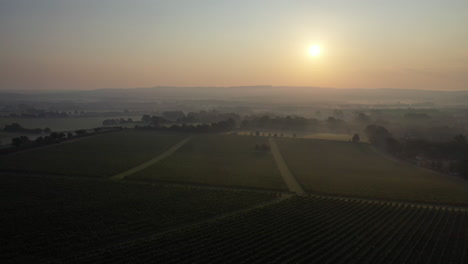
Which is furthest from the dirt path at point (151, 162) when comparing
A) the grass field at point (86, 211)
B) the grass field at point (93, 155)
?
the grass field at point (86, 211)

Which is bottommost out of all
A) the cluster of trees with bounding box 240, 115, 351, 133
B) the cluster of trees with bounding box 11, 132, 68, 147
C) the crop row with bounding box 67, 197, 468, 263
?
the crop row with bounding box 67, 197, 468, 263

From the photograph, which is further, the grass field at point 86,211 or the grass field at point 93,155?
the grass field at point 93,155

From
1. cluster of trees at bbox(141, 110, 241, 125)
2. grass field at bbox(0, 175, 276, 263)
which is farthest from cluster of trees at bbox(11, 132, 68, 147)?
cluster of trees at bbox(141, 110, 241, 125)

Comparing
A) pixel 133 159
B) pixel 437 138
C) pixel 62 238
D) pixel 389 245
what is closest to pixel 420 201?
pixel 389 245

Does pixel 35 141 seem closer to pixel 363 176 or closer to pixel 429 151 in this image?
pixel 363 176

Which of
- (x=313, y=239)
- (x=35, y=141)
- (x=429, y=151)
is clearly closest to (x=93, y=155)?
(x=35, y=141)

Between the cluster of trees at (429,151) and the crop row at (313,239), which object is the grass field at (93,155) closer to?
the crop row at (313,239)

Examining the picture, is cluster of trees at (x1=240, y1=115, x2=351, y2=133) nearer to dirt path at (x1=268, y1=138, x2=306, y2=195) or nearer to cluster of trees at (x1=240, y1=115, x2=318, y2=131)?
cluster of trees at (x1=240, y1=115, x2=318, y2=131)
